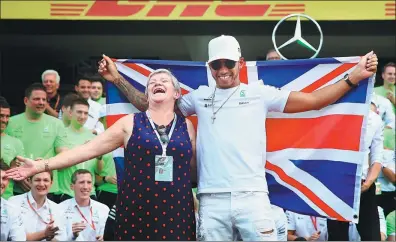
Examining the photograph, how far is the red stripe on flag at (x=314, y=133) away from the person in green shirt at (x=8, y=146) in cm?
328

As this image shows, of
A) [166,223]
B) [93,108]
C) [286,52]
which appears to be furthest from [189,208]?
[286,52]

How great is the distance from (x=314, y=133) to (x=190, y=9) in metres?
5.11

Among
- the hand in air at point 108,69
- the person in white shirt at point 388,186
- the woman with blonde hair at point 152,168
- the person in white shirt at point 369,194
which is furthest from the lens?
the person in white shirt at point 388,186

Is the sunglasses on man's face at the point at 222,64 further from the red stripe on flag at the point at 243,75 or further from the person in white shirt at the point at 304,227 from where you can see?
the person in white shirt at the point at 304,227

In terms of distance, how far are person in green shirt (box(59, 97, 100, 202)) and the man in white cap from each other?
3315 mm

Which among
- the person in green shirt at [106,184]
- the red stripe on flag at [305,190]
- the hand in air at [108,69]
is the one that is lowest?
the red stripe on flag at [305,190]

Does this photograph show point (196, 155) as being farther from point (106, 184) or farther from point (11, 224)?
point (106, 184)

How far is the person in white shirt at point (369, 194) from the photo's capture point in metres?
8.66

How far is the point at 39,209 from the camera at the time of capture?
956 centimetres

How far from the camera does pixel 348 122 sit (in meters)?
7.49

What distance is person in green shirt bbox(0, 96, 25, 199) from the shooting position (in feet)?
32.5

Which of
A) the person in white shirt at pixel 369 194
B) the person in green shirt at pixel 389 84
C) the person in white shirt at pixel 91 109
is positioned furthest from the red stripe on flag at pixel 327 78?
the person in green shirt at pixel 389 84

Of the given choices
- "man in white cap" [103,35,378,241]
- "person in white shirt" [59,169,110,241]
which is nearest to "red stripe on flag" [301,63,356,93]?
"man in white cap" [103,35,378,241]

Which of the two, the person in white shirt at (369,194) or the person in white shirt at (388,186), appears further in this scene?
the person in white shirt at (388,186)
